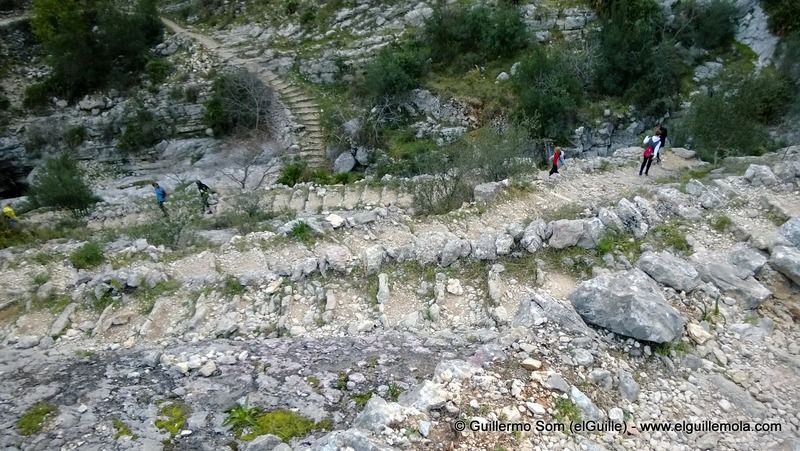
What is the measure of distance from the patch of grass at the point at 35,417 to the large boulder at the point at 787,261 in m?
9.79

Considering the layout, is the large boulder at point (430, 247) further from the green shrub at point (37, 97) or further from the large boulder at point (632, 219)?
the green shrub at point (37, 97)

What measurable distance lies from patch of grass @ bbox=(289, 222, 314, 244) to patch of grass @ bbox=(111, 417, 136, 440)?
450 cm

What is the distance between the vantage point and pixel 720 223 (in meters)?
8.91

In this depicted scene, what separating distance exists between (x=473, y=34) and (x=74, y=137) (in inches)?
650

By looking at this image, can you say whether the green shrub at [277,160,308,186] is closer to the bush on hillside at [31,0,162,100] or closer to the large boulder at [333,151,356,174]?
the large boulder at [333,151,356,174]

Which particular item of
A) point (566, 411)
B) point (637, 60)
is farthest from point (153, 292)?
point (637, 60)

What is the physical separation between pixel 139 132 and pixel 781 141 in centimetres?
2206

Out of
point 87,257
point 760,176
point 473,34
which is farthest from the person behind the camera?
point 473,34

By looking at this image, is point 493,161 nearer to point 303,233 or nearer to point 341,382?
point 303,233

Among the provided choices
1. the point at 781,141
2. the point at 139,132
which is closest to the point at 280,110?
the point at 139,132

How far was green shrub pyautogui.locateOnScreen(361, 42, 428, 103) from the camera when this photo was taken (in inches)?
759

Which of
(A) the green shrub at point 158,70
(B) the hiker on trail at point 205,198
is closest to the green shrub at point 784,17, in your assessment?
(B) the hiker on trail at point 205,198

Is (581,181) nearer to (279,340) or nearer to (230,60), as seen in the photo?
(279,340)

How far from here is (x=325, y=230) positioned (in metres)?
10.0
